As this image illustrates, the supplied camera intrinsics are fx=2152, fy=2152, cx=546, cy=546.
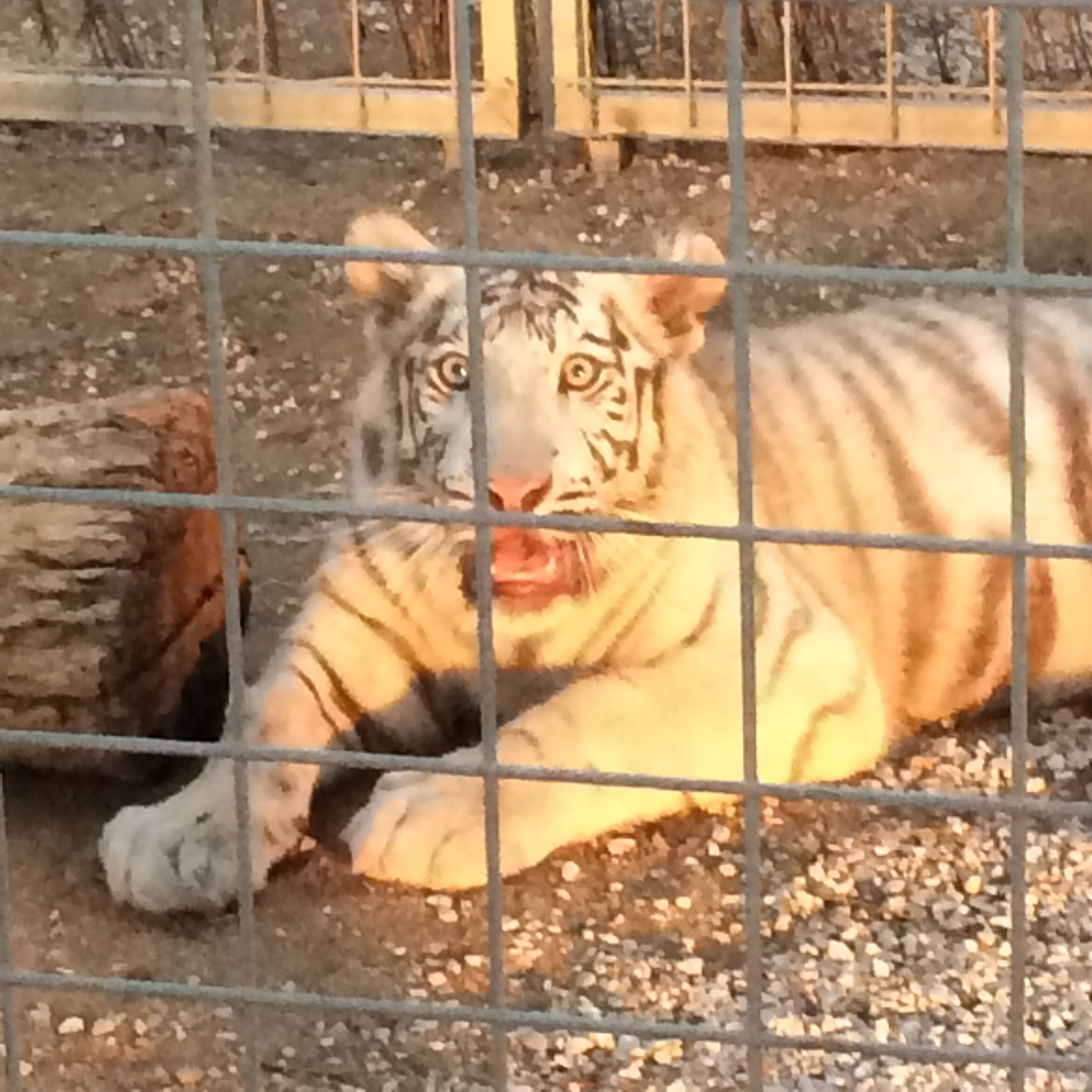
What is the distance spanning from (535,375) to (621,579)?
0.19m

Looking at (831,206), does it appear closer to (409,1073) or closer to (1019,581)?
(409,1073)

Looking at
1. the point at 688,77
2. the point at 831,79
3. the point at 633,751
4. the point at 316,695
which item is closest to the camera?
the point at 633,751

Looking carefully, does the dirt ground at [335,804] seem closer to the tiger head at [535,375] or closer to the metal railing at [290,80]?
the metal railing at [290,80]

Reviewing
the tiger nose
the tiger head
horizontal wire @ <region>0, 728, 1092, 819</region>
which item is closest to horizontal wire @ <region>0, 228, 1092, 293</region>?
horizontal wire @ <region>0, 728, 1092, 819</region>

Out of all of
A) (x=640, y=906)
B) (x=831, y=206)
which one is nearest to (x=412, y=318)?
(x=640, y=906)

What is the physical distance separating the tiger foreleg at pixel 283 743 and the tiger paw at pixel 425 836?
62mm

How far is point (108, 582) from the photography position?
1.66 m

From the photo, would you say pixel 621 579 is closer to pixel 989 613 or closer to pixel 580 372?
pixel 580 372

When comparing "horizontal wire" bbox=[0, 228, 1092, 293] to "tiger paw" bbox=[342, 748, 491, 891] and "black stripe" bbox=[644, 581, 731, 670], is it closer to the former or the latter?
"tiger paw" bbox=[342, 748, 491, 891]

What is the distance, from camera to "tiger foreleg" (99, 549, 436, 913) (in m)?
1.54

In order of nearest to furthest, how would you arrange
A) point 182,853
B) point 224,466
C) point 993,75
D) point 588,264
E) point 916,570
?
A: point 588,264
point 224,466
point 182,853
point 916,570
point 993,75

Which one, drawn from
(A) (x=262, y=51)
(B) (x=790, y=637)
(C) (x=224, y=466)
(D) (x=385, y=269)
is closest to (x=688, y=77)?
(A) (x=262, y=51)

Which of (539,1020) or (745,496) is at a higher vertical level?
(745,496)

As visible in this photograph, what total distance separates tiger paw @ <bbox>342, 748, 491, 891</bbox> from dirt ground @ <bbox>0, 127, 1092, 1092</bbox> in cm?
2
